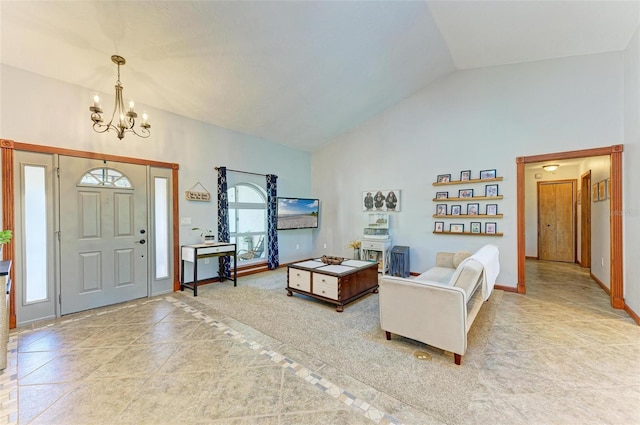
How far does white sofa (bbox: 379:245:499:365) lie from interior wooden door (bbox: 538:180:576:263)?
6.02 meters

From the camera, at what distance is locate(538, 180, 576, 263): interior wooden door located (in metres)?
6.79

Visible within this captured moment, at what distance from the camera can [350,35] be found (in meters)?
3.45

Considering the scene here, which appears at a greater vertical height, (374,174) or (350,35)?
(350,35)

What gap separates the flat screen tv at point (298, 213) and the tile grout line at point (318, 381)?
3136 mm

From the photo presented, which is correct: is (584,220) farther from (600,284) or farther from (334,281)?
(334,281)

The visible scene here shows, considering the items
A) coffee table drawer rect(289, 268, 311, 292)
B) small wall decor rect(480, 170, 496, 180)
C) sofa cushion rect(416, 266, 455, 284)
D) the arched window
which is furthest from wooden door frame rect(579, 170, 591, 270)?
the arched window

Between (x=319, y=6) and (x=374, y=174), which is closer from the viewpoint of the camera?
(x=319, y=6)

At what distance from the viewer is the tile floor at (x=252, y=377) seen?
1.75 m

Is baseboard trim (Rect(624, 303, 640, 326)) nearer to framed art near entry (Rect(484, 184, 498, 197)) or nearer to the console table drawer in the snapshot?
framed art near entry (Rect(484, 184, 498, 197))

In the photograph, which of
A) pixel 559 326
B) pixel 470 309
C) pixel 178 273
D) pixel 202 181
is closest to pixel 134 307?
pixel 178 273

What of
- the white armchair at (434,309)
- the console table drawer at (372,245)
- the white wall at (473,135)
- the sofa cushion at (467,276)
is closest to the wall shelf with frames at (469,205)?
the white wall at (473,135)

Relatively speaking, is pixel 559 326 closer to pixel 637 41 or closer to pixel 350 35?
pixel 637 41

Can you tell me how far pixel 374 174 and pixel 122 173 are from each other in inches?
178

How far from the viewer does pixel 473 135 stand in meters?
4.62
